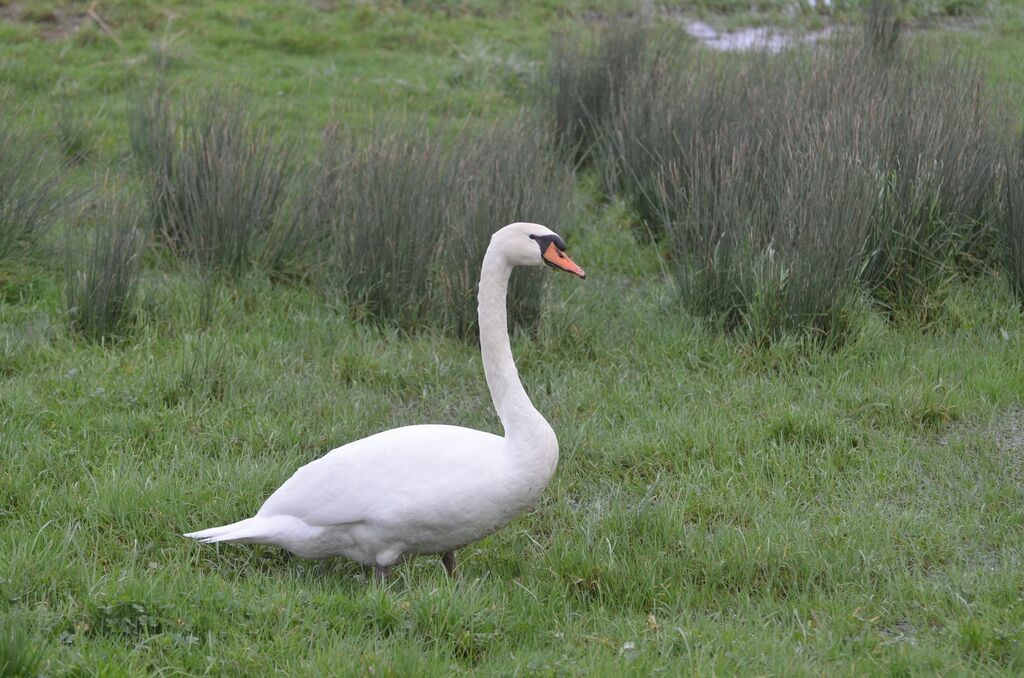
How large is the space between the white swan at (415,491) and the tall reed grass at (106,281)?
2475 millimetres

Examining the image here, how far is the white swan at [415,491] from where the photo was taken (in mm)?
4000

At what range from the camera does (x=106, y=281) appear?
625 cm

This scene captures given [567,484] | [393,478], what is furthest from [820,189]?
[393,478]

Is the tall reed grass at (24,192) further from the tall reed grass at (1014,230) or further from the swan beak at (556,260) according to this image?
the tall reed grass at (1014,230)

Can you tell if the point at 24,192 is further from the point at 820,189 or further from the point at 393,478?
the point at 820,189

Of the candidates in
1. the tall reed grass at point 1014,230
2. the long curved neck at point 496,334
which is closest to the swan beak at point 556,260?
the long curved neck at point 496,334

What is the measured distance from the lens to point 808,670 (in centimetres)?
355

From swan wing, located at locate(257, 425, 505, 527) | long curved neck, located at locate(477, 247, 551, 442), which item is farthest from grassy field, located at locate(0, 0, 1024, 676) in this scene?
long curved neck, located at locate(477, 247, 551, 442)

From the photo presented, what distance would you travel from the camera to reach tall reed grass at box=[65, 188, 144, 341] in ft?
20.6

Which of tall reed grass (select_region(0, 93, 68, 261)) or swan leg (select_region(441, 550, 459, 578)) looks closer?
swan leg (select_region(441, 550, 459, 578))

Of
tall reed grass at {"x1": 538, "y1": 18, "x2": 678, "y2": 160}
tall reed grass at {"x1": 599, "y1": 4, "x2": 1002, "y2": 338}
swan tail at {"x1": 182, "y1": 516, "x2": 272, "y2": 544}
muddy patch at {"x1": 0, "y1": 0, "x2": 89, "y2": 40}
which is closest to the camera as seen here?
swan tail at {"x1": 182, "y1": 516, "x2": 272, "y2": 544}

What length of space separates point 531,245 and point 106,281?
289cm

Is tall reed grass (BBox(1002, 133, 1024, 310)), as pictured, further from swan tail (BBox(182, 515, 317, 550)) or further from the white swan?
swan tail (BBox(182, 515, 317, 550))

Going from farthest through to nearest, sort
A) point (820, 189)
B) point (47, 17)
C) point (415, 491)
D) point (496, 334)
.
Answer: point (47, 17) → point (820, 189) → point (496, 334) → point (415, 491)
